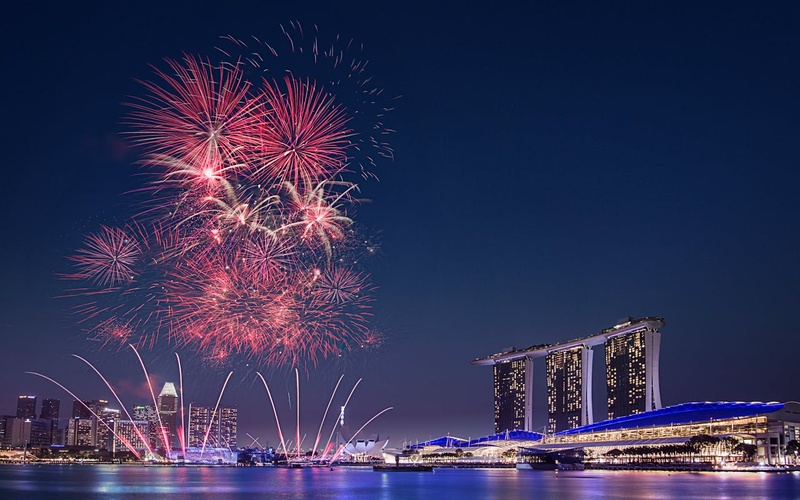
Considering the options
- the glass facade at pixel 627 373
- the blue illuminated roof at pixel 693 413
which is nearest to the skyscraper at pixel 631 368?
the glass facade at pixel 627 373

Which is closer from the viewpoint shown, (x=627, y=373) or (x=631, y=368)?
(x=631, y=368)

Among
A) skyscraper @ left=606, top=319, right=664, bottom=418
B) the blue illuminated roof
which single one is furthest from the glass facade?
the blue illuminated roof

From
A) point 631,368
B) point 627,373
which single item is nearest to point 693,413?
point 631,368

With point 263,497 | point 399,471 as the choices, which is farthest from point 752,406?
point 263,497

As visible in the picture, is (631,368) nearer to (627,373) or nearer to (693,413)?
(627,373)

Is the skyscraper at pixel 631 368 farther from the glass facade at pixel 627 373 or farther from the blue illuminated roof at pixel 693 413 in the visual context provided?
the blue illuminated roof at pixel 693 413

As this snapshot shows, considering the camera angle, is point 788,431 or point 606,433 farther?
point 606,433

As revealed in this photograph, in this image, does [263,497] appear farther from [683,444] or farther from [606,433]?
[606,433]
